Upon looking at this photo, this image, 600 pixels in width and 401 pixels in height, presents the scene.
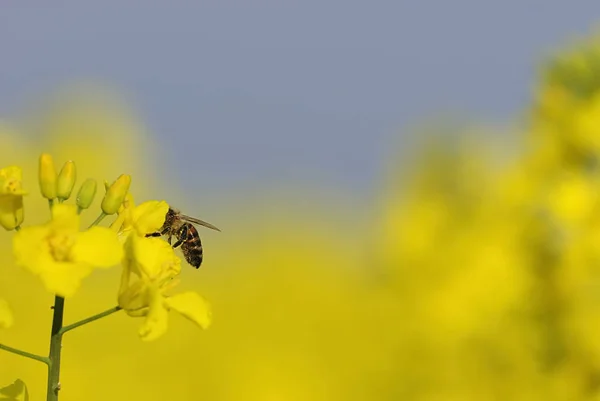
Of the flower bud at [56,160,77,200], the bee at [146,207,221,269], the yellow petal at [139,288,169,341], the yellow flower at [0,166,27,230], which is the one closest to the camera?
the yellow petal at [139,288,169,341]

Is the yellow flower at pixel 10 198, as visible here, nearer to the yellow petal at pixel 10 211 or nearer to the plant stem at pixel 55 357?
the yellow petal at pixel 10 211

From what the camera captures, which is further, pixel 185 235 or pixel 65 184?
pixel 185 235

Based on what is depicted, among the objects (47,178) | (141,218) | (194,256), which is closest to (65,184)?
(47,178)

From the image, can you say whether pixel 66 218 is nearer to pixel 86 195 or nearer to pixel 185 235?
pixel 86 195

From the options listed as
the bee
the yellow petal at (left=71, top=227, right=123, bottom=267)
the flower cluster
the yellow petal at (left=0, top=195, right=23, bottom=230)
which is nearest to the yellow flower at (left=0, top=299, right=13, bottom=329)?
the flower cluster

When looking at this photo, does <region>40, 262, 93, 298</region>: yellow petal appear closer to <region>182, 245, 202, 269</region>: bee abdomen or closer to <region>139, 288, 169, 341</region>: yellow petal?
<region>139, 288, 169, 341</region>: yellow petal

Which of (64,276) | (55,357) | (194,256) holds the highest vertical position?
(64,276)
